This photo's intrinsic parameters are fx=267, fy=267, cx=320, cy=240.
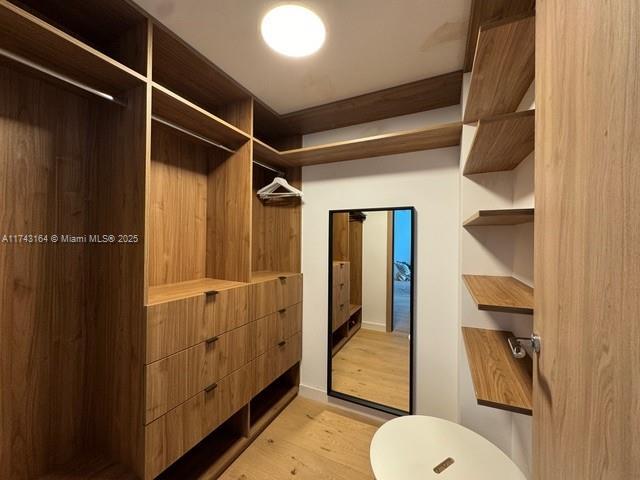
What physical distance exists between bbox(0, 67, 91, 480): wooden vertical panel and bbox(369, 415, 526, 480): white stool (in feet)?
4.72

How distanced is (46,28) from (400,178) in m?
1.89

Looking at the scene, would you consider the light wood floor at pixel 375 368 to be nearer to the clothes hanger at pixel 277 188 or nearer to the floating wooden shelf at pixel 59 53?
the clothes hanger at pixel 277 188

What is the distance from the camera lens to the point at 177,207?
1729 mm

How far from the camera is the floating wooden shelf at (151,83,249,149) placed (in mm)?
1300

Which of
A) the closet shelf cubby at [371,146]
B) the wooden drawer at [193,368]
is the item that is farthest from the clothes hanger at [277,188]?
the wooden drawer at [193,368]

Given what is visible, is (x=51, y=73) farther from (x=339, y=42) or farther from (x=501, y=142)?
(x=501, y=142)

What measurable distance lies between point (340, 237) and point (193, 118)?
4.28 feet

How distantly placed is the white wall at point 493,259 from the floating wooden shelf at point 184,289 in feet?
4.62

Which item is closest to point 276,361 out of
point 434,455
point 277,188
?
point 434,455

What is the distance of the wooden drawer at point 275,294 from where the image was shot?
179 centimetres

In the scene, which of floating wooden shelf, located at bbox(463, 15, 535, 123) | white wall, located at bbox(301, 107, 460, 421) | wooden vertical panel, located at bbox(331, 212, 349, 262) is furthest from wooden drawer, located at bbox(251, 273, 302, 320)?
floating wooden shelf, located at bbox(463, 15, 535, 123)

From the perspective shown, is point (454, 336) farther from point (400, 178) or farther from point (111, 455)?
point (111, 455)

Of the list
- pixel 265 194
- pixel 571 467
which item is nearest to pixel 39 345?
pixel 265 194

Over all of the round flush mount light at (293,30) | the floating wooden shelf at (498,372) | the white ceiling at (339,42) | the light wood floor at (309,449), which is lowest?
the light wood floor at (309,449)
